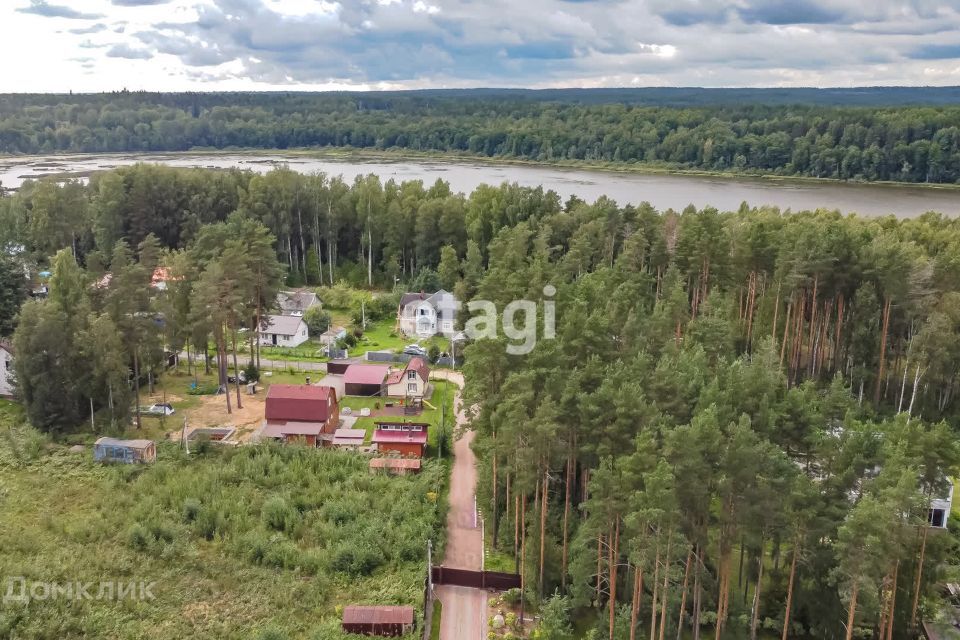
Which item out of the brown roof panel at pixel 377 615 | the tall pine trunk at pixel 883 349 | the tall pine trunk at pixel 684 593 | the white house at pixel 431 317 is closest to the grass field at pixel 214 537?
the brown roof panel at pixel 377 615

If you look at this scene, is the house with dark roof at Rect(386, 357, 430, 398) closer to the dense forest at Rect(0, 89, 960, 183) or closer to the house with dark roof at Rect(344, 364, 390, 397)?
the house with dark roof at Rect(344, 364, 390, 397)

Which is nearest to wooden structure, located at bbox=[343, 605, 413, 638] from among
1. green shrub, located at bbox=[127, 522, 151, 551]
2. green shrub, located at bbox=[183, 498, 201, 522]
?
green shrub, located at bbox=[127, 522, 151, 551]

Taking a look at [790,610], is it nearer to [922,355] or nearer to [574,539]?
[574,539]

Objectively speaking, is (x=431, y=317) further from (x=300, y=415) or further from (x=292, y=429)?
(x=292, y=429)

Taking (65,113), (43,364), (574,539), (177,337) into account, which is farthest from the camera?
(65,113)

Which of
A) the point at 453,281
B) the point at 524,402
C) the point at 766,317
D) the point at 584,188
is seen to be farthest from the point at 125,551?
the point at 584,188

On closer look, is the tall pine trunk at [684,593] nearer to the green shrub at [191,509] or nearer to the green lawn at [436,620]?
the green lawn at [436,620]

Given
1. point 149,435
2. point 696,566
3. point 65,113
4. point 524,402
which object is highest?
point 65,113
